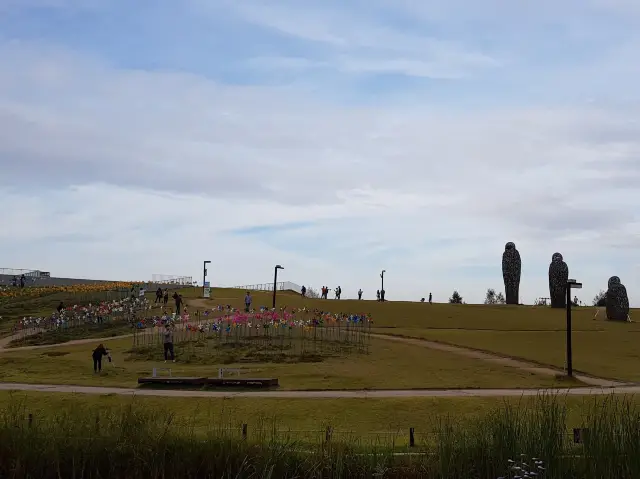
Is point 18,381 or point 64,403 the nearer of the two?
point 64,403

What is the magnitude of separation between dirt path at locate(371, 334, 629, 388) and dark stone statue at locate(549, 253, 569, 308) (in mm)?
29457

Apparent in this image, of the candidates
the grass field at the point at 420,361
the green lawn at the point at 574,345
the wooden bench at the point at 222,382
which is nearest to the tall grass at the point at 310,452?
the wooden bench at the point at 222,382

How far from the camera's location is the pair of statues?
59.9 meters

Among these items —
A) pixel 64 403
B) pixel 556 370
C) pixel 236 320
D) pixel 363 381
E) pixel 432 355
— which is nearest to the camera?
pixel 64 403

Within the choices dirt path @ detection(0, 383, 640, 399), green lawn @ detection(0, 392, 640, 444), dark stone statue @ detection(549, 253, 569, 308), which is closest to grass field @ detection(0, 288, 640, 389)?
dirt path @ detection(0, 383, 640, 399)

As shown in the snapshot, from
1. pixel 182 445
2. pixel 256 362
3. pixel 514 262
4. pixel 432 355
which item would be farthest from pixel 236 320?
pixel 514 262

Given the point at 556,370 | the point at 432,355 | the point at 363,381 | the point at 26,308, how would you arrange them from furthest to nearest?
the point at 26,308 < the point at 432,355 < the point at 556,370 < the point at 363,381

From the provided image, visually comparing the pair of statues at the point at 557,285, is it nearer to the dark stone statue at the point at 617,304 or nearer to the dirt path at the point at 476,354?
the dark stone statue at the point at 617,304

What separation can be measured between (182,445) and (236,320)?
2707cm

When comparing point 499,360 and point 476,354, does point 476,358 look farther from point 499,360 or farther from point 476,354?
point 476,354

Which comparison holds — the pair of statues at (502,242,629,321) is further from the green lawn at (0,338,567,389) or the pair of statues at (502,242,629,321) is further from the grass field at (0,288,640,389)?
the green lawn at (0,338,567,389)

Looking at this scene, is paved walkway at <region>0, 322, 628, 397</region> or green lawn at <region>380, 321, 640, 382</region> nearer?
paved walkway at <region>0, 322, 628, 397</region>

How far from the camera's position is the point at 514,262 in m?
73.1

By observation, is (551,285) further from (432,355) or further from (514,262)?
(432,355)
